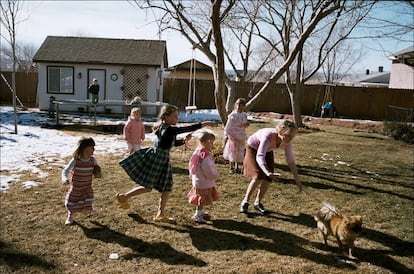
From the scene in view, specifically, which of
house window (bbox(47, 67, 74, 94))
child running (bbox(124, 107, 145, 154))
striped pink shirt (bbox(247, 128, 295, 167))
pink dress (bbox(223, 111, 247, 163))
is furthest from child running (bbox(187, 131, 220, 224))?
house window (bbox(47, 67, 74, 94))

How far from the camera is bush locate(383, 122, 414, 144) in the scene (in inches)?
590

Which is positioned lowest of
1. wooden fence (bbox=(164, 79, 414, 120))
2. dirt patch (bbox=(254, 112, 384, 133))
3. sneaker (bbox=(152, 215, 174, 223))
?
sneaker (bbox=(152, 215, 174, 223))

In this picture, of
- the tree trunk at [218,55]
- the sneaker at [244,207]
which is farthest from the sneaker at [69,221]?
the tree trunk at [218,55]

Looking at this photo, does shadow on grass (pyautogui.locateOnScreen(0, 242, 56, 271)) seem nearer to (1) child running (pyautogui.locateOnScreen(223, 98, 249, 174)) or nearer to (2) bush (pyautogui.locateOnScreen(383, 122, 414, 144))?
(1) child running (pyautogui.locateOnScreen(223, 98, 249, 174))

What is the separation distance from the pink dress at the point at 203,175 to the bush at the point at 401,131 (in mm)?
12387

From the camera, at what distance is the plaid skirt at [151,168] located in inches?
191

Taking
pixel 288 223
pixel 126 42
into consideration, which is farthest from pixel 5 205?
pixel 126 42

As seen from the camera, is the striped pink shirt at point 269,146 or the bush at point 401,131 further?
the bush at point 401,131

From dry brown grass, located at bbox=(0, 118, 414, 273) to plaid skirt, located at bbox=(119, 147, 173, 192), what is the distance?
1.91ft

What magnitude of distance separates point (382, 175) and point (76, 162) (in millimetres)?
6709

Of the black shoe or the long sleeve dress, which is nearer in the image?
the long sleeve dress

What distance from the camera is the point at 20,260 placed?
157 inches

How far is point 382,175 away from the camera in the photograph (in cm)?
859

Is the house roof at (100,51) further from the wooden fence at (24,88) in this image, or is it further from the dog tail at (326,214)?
the dog tail at (326,214)
